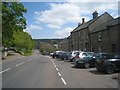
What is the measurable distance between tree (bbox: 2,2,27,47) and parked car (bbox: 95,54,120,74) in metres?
20.8

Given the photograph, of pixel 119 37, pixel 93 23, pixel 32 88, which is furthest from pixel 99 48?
pixel 32 88

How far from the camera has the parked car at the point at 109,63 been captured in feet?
44.7

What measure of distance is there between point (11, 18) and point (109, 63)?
21938 mm

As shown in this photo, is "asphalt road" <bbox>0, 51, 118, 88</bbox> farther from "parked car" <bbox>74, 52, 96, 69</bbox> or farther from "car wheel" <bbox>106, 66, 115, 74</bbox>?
"parked car" <bbox>74, 52, 96, 69</bbox>

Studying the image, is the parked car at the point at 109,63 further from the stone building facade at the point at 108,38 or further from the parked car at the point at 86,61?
the stone building facade at the point at 108,38

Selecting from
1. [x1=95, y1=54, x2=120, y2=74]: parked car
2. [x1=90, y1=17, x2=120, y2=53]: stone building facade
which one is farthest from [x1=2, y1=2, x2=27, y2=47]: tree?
[x1=95, y1=54, x2=120, y2=74]: parked car

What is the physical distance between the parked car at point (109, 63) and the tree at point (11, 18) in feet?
68.3

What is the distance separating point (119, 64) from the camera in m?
13.9

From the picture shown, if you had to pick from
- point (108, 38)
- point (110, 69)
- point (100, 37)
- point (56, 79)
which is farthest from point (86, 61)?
point (100, 37)

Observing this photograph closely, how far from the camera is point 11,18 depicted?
1220 inches

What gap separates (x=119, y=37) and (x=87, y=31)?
17.1 meters

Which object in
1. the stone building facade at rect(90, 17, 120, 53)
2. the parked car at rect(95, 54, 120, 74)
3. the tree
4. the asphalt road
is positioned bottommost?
the asphalt road

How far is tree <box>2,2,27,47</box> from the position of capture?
30.3 metres

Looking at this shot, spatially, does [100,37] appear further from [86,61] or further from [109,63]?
[109,63]
